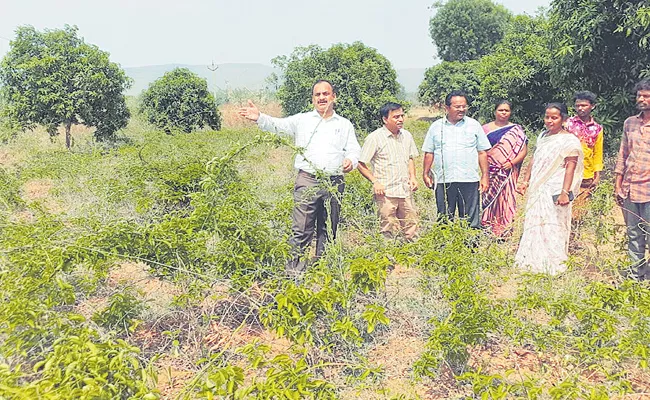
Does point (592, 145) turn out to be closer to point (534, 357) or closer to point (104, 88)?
point (534, 357)

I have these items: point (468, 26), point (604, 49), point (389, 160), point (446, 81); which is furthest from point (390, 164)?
point (468, 26)

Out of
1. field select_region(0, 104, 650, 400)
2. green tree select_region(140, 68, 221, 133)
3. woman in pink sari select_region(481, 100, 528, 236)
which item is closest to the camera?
field select_region(0, 104, 650, 400)

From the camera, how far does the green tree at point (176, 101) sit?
46.2 feet

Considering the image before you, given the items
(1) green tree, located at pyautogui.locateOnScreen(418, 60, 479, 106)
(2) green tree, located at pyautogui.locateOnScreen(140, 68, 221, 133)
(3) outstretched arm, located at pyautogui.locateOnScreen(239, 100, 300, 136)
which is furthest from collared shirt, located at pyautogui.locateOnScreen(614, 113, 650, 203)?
(1) green tree, located at pyautogui.locateOnScreen(418, 60, 479, 106)

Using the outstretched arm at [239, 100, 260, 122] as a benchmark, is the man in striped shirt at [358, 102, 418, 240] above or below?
below

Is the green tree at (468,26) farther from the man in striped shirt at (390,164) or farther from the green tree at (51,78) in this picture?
the man in striped shirt at (390,164)

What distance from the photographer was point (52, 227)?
265 centimetres

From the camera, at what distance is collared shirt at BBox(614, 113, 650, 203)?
3.18 metres

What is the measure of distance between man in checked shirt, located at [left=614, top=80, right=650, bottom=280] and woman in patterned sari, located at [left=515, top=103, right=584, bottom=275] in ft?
0.96

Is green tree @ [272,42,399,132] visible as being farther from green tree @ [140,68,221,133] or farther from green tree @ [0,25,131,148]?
green tree @ [0,25,131,148]

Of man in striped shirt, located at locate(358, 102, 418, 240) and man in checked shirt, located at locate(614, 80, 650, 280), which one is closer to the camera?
man in checked shirt, located at locate(614, 80, 650, 280)

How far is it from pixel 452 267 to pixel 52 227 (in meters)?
2.17

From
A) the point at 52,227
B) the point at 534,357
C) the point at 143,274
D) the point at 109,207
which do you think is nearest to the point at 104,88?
the point at 109,207

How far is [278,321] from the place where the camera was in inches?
85.2
